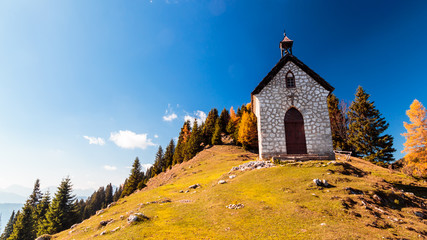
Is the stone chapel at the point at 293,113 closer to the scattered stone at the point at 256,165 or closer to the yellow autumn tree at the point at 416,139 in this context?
the scattered stone at the point at 256,165

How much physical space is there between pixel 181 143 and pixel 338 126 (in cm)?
5012

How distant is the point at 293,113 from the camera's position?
56.4ft

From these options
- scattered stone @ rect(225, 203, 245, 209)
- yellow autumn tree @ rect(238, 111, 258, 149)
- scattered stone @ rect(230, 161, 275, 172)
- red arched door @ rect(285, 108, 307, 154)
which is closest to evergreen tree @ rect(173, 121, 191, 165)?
yellow autumn tree @ rect(238, 111, 258, 149)

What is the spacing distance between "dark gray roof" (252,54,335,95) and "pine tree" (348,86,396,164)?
23469 millimetres

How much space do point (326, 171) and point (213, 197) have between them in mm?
7671

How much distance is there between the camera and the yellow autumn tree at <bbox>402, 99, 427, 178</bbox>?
22906 millimetres

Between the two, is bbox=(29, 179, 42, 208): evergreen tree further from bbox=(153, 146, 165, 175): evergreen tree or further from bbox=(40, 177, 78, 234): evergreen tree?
bbox=(153, 146, 165, 175): evergreen tree

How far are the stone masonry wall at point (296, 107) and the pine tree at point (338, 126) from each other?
89.8 ft

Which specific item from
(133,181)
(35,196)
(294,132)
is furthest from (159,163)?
(294,132)

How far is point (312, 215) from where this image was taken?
748 centimetres

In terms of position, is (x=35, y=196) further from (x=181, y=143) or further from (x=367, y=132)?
(x=367, y=132)

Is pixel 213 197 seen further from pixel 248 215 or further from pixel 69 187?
→ pixel 69 187

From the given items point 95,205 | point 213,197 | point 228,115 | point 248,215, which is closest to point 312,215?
point 248,215

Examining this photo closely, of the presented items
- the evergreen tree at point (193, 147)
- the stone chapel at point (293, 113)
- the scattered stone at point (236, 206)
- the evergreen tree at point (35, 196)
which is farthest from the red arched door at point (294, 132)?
the evergreen tree at point (35, 196)
